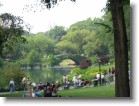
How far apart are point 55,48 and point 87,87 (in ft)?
1.73

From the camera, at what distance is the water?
389 cm

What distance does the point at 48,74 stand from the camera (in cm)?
391

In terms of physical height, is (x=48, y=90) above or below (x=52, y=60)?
below

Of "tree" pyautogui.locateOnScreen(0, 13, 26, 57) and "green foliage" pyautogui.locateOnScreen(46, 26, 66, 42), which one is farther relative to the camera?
"tree" pyautogui.locateOnScreen(0, 13, 26, 57)

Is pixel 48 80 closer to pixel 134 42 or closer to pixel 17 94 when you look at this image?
pixel 17 94

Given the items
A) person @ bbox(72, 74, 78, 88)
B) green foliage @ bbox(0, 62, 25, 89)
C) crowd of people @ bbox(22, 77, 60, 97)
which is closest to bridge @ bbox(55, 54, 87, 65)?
person @ bbox(72, 74, 78, 88)

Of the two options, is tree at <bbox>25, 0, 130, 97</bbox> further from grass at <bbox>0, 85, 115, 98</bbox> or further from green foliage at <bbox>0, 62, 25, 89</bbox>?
green foliage at <bbox>0, 62, 25, 89</bbox>

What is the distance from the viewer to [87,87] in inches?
151

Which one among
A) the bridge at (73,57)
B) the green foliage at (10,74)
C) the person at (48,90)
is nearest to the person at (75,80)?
the bridge at (73,57)

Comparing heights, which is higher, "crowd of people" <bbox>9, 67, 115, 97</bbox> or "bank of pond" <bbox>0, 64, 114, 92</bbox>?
"bank of pond" <bbox>0, 64, 114, 92</bbox>

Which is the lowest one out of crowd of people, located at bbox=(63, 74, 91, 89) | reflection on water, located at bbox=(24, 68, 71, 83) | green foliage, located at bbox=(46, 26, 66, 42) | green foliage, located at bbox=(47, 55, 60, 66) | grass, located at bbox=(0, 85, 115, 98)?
grass, located at bbox=(0, 85, 115, 98)

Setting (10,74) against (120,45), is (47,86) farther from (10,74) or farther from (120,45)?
(120,45)

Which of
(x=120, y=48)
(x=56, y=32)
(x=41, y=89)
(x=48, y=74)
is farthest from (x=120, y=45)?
(x=41, y=89)

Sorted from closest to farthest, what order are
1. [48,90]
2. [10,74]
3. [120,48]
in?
1. [120,48]
2. [48,90]
3. [10,74]
